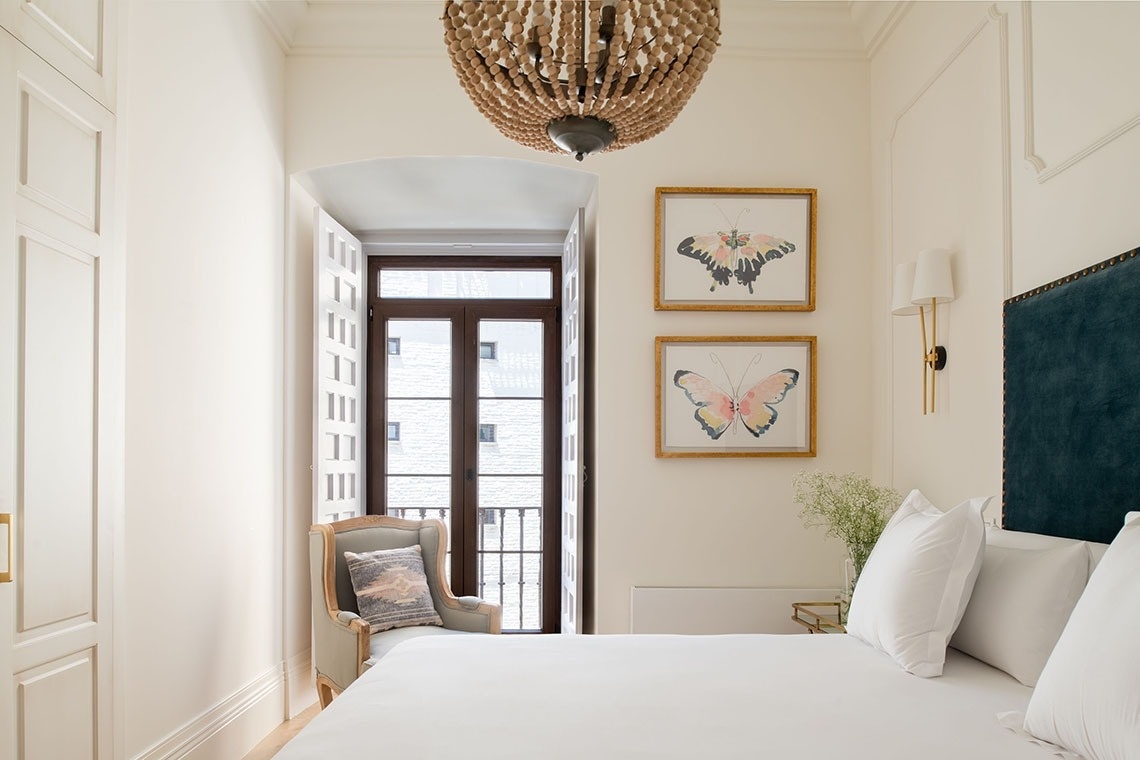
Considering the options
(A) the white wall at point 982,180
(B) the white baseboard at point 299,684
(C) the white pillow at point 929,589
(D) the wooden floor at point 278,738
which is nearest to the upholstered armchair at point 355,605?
(D) the wooden floor at point 278,738

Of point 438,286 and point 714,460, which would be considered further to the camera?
point 438,286

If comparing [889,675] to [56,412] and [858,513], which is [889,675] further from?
[56,412]

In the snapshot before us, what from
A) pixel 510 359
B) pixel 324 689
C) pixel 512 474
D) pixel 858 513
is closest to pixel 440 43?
pixel 510 359

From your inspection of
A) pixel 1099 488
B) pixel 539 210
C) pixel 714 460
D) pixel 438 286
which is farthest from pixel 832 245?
pixel 438 286

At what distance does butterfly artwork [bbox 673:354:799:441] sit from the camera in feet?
13.2

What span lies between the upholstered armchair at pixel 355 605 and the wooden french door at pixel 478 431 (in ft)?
3.68

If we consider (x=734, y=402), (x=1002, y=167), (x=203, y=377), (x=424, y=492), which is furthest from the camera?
(x=424, y=492)

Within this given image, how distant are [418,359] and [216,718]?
8.33ft

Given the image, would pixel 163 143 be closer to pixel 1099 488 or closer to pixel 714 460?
pixel 714 460

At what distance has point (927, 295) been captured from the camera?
316 cm

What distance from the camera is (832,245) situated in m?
4.10

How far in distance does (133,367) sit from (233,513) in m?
0.97

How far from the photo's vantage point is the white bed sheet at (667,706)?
65.4 inches

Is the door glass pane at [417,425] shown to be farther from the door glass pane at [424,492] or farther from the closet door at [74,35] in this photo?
the closet door at [74,35]
